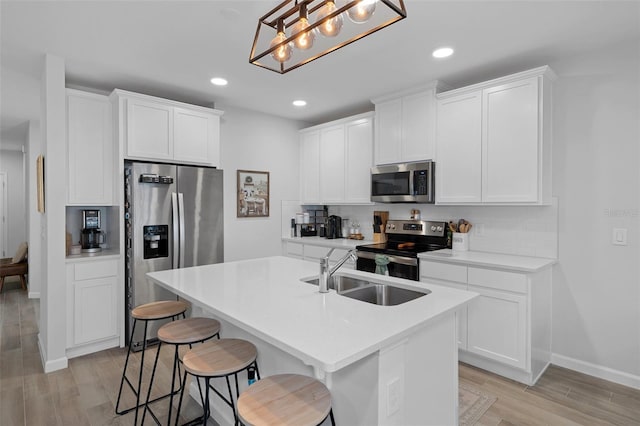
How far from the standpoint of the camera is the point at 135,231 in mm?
3232

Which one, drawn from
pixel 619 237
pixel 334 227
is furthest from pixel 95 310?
pixel 619 237

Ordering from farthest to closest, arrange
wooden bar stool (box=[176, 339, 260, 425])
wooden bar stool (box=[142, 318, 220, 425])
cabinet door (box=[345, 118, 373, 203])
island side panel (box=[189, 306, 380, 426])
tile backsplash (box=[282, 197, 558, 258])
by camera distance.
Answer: cabinet door (box=[345, 118, 373, 203]), tile backsplash (box=[282, 197, 558, 258]), wooden bar stool (box=[142, 318, 220, 425]), wooden bar stool (box=[176, 339, 260, 425]), island side panel (box=[189, 306, 380, 426])

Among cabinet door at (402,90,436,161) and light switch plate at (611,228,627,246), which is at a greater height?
cabinet door at (402,90,436,161)

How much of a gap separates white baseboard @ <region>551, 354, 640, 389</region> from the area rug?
0.91 m

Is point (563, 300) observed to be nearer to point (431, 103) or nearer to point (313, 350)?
point (431, 103)

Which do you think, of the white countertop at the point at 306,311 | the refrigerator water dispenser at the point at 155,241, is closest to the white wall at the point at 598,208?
the white countertop at the point at 306,311

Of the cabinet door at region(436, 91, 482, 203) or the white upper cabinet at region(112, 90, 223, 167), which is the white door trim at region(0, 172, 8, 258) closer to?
the white upper cabinet at region(112, 90, 223, 167)

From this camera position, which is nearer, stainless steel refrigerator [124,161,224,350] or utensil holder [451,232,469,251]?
stainless steel refrigerator [124,161,224,350]

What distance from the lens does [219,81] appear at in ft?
11.2

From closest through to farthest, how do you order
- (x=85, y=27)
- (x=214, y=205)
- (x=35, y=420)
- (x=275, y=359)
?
(x=275, y=359) < (x=35, y=420) < (x=85, y=27) < (x=214, y=205)

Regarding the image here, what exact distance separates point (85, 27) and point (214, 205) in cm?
185

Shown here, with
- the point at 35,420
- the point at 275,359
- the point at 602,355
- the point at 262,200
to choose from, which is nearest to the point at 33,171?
the point at 262,200

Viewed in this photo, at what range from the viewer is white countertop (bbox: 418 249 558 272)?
103 inches

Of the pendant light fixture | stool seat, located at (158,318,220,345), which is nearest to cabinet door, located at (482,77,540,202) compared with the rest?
the pendant light fixture
